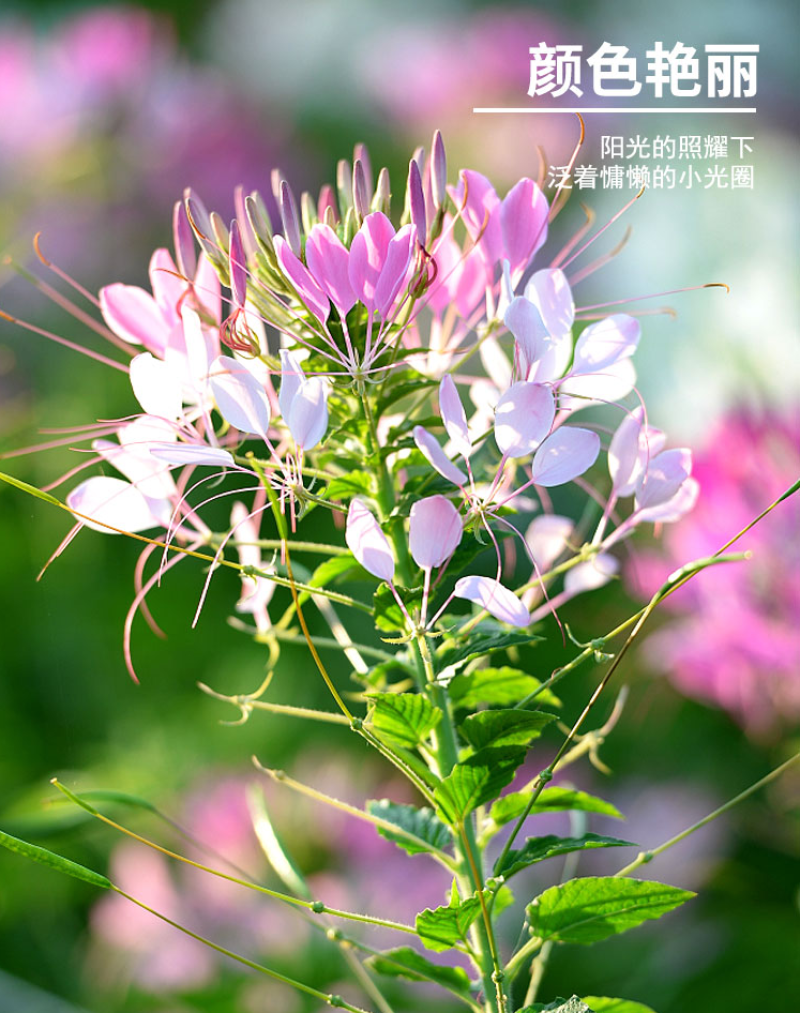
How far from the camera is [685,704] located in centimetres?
118

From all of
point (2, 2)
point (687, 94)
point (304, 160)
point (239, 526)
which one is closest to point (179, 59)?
point (304, 160)

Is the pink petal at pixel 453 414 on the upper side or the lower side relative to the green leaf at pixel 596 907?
upper

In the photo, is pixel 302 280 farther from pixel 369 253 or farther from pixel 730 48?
pixel 730 48

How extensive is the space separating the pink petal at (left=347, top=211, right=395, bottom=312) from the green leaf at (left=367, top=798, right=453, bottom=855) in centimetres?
18

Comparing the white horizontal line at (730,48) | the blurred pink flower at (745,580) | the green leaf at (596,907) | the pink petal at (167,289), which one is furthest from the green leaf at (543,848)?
the white horizontal line at (730,48)

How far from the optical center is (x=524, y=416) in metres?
0.30

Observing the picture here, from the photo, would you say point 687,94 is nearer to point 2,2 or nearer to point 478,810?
point 478,810

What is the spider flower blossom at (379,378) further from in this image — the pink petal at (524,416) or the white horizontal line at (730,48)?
the white horizontal line at (730,48)

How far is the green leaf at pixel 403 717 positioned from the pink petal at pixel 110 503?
10 cm

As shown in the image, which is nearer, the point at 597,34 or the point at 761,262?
the point at 761,262

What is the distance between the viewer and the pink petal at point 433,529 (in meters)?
0.30

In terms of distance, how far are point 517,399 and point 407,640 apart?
3.3 inches

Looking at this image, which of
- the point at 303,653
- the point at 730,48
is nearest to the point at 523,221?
the point at 730,48

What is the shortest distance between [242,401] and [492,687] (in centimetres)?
13
